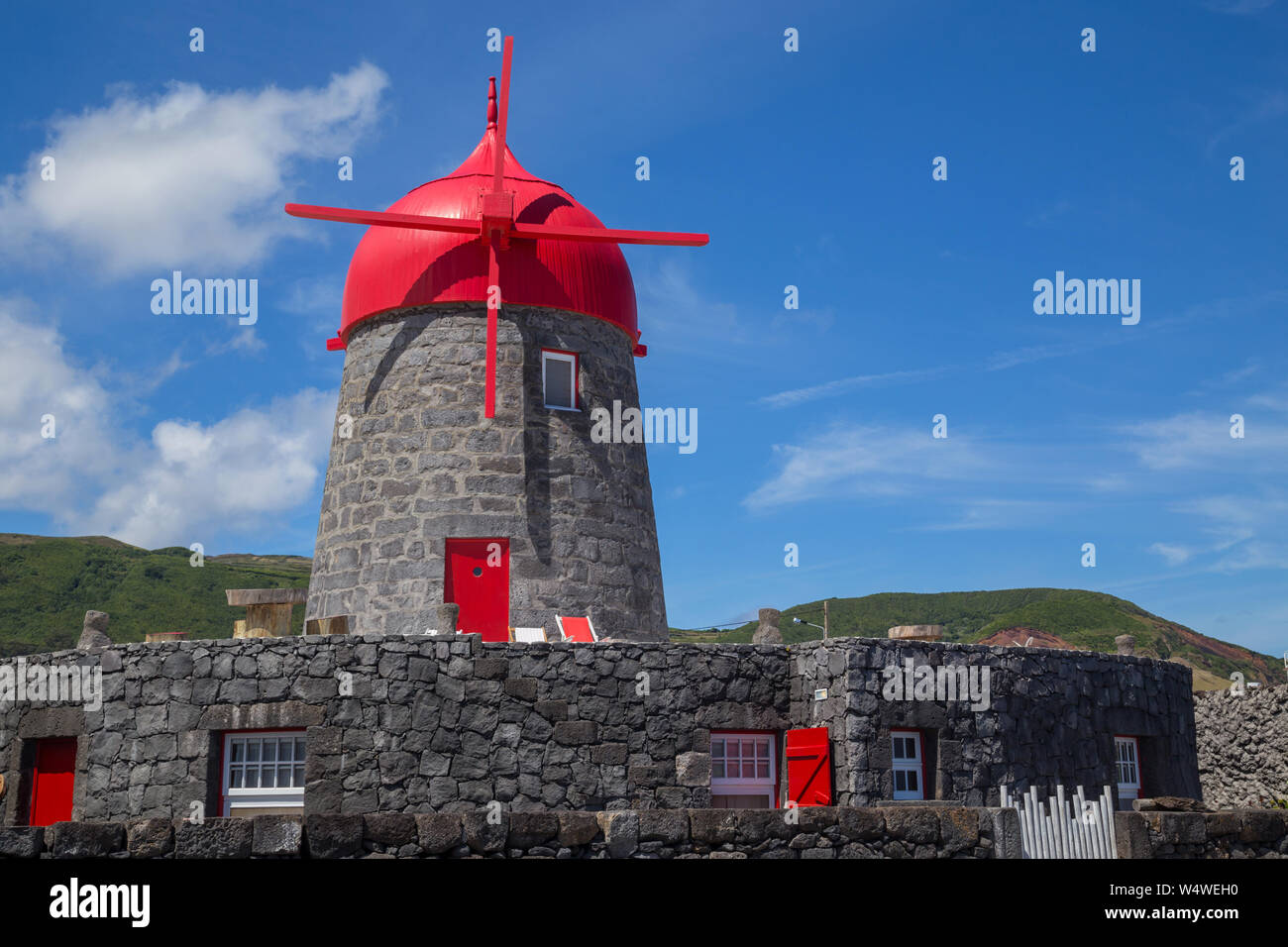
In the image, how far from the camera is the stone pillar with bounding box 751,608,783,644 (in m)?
16.6

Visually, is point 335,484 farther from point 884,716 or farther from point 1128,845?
point 1128,845

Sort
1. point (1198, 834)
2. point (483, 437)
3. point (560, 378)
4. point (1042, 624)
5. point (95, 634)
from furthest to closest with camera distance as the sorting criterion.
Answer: point (1042, 624) < point (560, 378) < point (483, 437) < point (95, 634) < point (1198, 834)

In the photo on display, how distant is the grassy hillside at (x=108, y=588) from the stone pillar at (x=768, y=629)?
46311 millimetres

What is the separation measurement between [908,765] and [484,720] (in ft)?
16.6

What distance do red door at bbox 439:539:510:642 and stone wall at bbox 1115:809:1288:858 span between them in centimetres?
849

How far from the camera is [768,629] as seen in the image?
16797 millimetres

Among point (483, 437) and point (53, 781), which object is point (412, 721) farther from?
point (483, 437)

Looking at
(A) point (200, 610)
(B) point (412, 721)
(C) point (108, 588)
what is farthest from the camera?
(C) point (108, 588)

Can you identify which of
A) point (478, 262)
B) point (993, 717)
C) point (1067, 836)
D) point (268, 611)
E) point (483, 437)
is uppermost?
point (478, 262)

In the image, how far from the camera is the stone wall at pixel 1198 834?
10.8m

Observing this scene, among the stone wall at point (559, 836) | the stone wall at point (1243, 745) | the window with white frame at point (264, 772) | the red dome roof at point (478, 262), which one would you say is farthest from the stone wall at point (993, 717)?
the stone wall at point (1243, 745)

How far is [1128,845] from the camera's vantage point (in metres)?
10.8

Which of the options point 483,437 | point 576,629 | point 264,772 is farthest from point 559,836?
point 483,437

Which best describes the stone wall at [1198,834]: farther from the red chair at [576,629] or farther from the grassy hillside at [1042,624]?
the grassy hillside at [1042,624]
